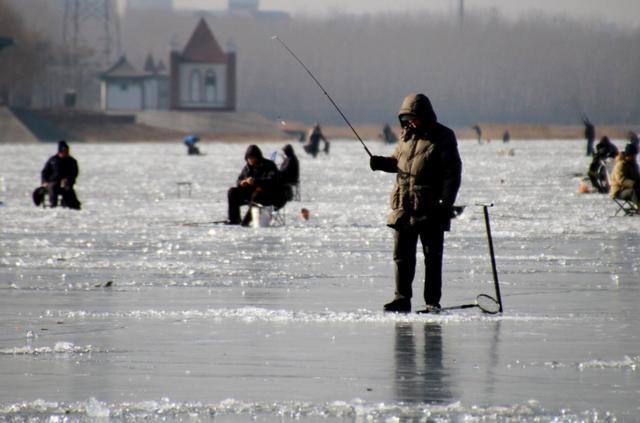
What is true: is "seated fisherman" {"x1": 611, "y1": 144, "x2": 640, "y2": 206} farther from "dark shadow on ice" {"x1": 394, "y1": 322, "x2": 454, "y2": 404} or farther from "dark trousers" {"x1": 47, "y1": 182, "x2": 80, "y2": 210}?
"dark shadow on ice" {"x1": 394, "y1": 322, "x2": 454, "y2": 404}

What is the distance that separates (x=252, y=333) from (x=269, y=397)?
2.72 metres

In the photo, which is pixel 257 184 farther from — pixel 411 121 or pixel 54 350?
pixel 54 350

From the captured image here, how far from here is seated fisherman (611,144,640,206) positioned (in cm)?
2478

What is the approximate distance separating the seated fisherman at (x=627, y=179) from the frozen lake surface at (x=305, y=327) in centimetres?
156

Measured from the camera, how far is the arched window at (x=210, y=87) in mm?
164000

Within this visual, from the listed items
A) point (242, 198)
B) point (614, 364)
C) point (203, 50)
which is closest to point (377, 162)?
point (614, 364)

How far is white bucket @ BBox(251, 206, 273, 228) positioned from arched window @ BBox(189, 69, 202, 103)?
466 feet

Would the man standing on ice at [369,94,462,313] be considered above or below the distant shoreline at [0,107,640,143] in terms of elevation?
below

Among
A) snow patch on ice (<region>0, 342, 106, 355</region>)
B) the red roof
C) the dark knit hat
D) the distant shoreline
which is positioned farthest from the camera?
the red roof

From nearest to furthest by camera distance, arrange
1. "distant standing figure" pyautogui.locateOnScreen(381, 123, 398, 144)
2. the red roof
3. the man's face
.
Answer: the man's face → "distant standing figure" pyautogui.locateOnScreen(381, 123, 398, 144) → the red roof

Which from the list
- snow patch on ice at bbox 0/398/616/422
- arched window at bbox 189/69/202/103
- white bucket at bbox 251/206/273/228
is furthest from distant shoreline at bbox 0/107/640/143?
snow patch on ice at bbox 0/398/616/422

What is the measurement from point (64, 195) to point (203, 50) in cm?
14228

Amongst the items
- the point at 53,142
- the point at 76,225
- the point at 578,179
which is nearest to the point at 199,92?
the point at 53,142

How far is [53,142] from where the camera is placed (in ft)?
398
